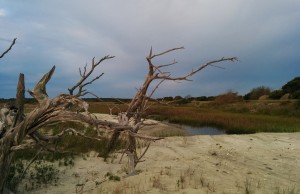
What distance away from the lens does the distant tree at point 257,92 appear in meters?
52.7

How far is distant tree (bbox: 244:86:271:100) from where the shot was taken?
52666 millimetres

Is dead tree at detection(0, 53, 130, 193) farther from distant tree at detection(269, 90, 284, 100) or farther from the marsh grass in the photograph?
distant tree at detection(269, 90, 284, 100)

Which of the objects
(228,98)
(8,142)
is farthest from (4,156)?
(228,98)

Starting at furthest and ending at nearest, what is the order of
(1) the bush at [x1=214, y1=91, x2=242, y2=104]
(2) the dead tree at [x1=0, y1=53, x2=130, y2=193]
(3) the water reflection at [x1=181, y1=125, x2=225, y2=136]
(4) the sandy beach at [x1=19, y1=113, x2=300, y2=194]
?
(1) the bush at [x1=214, y1=91, x2=242, y2=104] → (3) the water reflection at [x1=181, y1=125, x2=225, y2=136] → (4) the sandy beach at [x1=19, y1=113, x2=300, y2=194] → (2) the dead tree at [x1=0, y1=53, x2=130, y2=193]

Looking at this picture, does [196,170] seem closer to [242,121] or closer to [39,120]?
[39,120]

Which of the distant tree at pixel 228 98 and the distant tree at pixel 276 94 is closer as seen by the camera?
the distant tree at pixel 228 98

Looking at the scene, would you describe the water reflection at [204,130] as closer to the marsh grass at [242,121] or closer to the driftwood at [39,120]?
the marsh grass at [242,121]

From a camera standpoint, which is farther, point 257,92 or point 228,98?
point 257,92

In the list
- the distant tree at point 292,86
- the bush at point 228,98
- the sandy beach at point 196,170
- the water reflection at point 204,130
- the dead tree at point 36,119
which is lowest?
the sandy beach at point 196,170

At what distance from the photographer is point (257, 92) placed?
53562 mm

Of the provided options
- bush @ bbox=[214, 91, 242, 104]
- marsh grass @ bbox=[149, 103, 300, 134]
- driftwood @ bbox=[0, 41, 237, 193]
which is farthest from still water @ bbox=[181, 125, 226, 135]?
bush @ bbox=[214, 91, 242, 104]

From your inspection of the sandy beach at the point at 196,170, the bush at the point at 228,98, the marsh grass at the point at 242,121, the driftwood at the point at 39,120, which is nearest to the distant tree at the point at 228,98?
the bush at the point at 228,98

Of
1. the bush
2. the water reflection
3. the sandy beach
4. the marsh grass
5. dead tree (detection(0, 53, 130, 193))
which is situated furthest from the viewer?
the bush

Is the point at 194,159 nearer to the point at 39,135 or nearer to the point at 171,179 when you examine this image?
the point at 171,179
